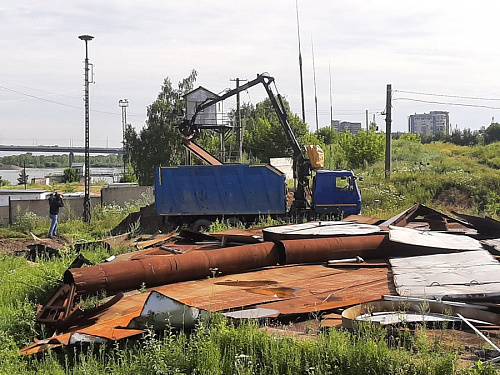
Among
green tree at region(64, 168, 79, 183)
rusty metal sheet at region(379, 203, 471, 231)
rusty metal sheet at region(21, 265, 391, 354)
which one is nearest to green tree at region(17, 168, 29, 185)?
green tree at region(64, 168, 79, 183)

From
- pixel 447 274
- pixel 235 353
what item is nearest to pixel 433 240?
pixel 447 274

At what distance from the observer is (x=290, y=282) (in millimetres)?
8070

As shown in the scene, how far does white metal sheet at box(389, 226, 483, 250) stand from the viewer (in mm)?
9305

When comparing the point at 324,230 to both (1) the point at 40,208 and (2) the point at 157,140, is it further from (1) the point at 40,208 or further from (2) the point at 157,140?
(2) the point at 157,140

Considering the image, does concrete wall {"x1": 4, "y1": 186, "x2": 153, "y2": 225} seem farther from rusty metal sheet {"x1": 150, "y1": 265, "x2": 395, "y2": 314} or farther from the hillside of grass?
rusty metal sheet {"x1": 150, "y1": 265, "x2": 395, "y2": 314}

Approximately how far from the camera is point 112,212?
2697cm

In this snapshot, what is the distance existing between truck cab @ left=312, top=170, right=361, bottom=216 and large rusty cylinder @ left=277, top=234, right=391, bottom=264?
9.82m

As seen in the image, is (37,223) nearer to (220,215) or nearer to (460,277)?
(220,215)

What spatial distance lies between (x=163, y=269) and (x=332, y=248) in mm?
2720

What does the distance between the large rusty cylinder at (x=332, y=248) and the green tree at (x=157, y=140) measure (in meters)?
37.9

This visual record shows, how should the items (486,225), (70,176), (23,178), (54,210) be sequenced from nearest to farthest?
(486,225) → (54,210) → (70,176) → (23,178)

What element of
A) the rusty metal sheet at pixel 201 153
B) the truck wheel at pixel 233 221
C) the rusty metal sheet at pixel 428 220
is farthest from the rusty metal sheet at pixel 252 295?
the rusty metal sheet at pixel 201 153

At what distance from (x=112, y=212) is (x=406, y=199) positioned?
40.9 ft

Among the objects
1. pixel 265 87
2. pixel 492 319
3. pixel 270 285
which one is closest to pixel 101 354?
pixel 270 285
